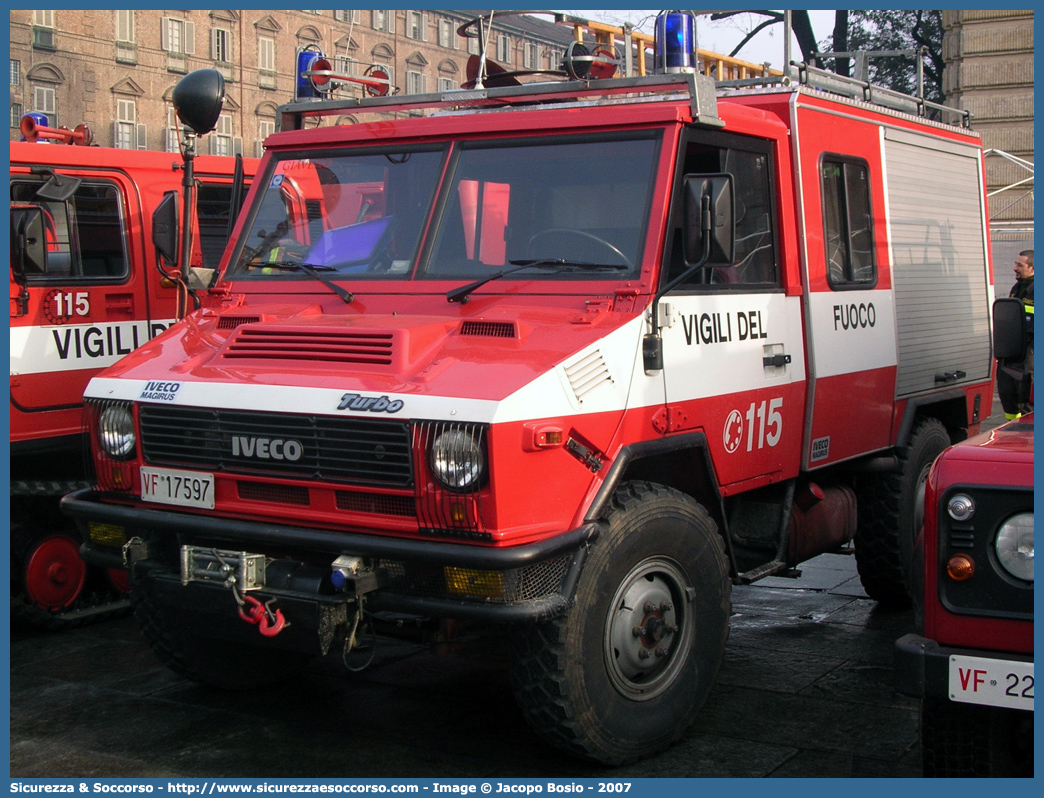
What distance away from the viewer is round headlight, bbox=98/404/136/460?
509cm

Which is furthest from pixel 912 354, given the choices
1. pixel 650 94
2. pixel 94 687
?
pixel 94 687

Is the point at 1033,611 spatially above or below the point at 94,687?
above

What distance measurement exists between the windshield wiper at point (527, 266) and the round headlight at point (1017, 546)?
1.94m

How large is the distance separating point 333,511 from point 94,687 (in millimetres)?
2283

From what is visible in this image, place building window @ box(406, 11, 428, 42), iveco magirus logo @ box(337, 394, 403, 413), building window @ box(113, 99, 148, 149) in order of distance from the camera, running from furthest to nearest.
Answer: building window @ box(406, 11, 428, 42) < building window @ box(113, 99, 148, 149) < iveco magirus logo @ box(337, 394, 403, 413)

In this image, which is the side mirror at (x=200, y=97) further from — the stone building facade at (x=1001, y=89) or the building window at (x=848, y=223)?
the stone building facade at (x=1001, y=89)

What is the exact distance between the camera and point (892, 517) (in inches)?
280

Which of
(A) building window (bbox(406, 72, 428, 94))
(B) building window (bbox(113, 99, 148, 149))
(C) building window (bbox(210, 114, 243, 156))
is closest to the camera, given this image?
(B) building window (bbox(113, 99, 148, 149))

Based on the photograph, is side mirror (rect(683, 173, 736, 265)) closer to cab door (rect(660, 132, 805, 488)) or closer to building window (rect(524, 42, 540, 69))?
cab door (rect(660, 132, 805, 488))

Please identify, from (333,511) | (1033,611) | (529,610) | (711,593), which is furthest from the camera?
(711,593)

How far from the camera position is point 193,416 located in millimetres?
4863

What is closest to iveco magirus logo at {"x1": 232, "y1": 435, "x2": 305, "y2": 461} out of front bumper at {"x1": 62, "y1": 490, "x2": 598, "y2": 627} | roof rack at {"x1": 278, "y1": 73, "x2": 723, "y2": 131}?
front bumper at {"x1": 62, "y1": 490, "x2": 598, "y2": 627}

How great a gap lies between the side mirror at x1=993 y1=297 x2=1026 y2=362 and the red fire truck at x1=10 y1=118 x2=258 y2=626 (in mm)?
4491

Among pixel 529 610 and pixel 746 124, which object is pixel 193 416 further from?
pixel 746 124
